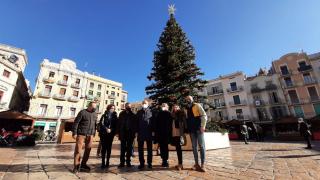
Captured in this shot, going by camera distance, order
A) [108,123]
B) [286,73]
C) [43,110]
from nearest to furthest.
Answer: [108,123], [43,110], [286,73]

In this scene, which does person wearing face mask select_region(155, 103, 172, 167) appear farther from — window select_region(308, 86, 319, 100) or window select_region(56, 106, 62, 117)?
window select_region(308, 86, 319, 100)

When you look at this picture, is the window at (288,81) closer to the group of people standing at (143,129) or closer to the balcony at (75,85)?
the group of people standing at (143,129)

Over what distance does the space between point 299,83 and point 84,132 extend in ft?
119

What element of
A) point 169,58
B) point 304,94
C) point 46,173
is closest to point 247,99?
point 304,94

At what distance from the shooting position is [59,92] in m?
31.0

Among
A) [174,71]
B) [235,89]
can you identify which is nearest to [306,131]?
[174,71]

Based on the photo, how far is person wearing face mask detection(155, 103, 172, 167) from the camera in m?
4.42

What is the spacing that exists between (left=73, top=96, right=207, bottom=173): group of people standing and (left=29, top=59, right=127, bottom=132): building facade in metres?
24.4

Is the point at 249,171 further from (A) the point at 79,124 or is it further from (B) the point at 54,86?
(B) the point at 54,86

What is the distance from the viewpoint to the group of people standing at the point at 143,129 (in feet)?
13.8

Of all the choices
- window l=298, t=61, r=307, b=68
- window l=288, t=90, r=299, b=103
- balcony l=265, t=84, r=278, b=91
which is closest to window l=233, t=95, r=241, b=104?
balcony l=265, t=84, r=278, b=91

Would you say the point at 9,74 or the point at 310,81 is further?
the point at 310,81

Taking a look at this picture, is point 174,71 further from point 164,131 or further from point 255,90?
point 255,90

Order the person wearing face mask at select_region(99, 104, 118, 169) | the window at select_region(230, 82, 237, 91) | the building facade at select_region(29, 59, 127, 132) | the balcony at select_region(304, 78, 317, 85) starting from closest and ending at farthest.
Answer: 1. the person wearing face mask at select_region(99, 104, 118, 169)
2. the balcony at select_region(304, 78, 317, 85)
3. the building facade at select_region(29, 59, 127, 132)
4. the window at select_region(230, 82, 237, 91)
